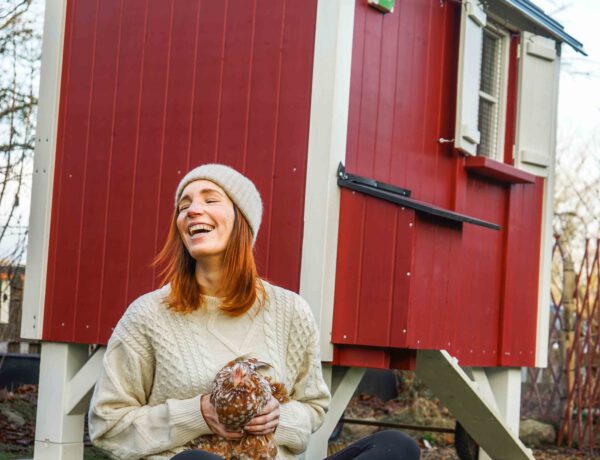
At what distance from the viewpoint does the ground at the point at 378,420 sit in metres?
7.98

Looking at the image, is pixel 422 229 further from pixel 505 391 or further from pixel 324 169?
pixel 505 391

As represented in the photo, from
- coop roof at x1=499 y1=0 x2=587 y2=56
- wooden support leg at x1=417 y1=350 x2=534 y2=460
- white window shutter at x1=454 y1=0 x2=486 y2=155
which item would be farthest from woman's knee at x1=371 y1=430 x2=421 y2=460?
coop roof at x1=499 y1=0 x2=587 y2=56

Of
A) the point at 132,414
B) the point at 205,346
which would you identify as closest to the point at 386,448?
the point at 205,346

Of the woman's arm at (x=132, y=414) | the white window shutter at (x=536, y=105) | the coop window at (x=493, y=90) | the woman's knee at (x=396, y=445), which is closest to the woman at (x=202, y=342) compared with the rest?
the woman's arm at (x=132, y=414)

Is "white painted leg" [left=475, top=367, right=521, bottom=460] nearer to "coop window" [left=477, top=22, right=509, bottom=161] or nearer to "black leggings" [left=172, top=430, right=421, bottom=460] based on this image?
"coop window" [left=477, top=22, right=509, bottom=161]

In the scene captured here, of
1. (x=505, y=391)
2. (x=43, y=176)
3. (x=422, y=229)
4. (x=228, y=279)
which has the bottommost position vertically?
(x=505, y=391)

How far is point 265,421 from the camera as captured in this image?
10.9 feet

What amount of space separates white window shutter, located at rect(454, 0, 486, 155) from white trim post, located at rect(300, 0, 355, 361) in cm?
116

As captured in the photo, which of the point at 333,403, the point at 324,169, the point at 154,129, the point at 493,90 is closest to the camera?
the point at 324,169

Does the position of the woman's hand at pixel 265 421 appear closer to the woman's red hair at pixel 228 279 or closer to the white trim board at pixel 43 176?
the woman's red hair at pixel 228 279

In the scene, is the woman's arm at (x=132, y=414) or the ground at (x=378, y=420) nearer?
the woman's arm at (x=132, y=414)

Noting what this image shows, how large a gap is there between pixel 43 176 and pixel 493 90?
3094mm

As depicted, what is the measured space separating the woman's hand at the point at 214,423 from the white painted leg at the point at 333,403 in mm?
2291

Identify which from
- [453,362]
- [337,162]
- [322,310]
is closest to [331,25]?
[337,162]
